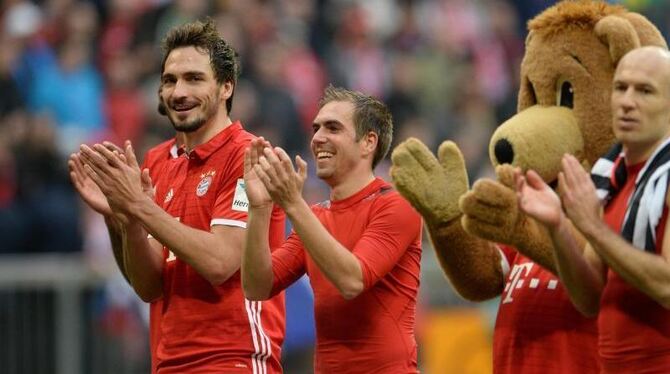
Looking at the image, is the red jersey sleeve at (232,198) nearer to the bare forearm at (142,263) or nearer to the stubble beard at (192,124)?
the stubble beard at (192,124)

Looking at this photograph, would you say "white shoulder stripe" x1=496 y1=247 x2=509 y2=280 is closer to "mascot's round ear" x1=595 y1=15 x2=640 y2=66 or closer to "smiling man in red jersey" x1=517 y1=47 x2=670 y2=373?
"smiling man in red jersey" x1=517 y1=47 x2=670 y2=373

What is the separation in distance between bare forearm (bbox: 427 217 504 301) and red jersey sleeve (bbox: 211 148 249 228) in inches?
32.0

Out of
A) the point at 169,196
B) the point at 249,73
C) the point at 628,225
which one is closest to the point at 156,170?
the point at 169,196

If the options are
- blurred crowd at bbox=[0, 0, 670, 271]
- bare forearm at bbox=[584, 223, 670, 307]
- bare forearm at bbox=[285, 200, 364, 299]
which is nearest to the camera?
bare forearm at bbox=[584, 223, 670, 307]

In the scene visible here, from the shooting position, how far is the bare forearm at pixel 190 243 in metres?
5.98

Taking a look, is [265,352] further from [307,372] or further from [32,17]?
[32,17]

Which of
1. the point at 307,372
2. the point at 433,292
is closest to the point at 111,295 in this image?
the point at 307,372

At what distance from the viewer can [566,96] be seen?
231 inches

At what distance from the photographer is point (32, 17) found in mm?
13039

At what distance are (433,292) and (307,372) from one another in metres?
1.13

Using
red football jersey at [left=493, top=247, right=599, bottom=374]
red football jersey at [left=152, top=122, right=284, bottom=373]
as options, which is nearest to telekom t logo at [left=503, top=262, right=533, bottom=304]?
red football jersey at [left=493, top=247, right=599, bottom=374]

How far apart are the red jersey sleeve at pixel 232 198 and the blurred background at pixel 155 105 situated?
15.3 feet

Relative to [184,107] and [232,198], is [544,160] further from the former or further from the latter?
[184,107]

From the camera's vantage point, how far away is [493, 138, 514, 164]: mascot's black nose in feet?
18.6
